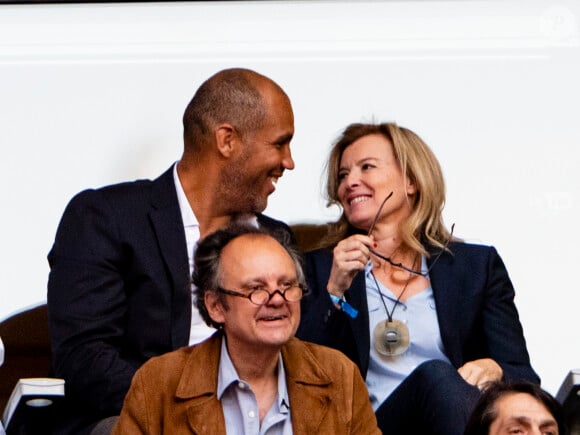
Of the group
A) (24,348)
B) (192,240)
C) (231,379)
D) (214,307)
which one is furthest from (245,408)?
(24,348)

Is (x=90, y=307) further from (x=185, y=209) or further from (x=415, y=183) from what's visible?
(x=415, y=183)

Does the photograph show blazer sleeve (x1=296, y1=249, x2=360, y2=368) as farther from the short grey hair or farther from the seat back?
the seat back

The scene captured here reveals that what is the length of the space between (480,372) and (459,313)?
231 mm

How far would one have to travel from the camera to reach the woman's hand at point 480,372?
150 inches

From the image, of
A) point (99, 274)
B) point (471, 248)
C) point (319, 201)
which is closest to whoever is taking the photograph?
point (99, 274)

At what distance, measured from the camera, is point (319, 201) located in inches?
181

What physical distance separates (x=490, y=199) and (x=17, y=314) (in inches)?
48.7

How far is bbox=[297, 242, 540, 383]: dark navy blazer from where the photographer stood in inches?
155

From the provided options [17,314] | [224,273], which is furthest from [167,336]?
[17,314]

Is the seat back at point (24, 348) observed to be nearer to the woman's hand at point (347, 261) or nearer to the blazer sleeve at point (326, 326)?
the blazer sleeve at point (326, 326)

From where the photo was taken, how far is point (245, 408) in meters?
3.32

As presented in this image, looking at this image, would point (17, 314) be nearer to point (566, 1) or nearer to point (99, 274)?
point (99, 274)

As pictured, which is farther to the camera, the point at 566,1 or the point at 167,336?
the point at 566,1

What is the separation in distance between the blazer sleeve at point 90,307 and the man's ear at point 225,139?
0.29 m
